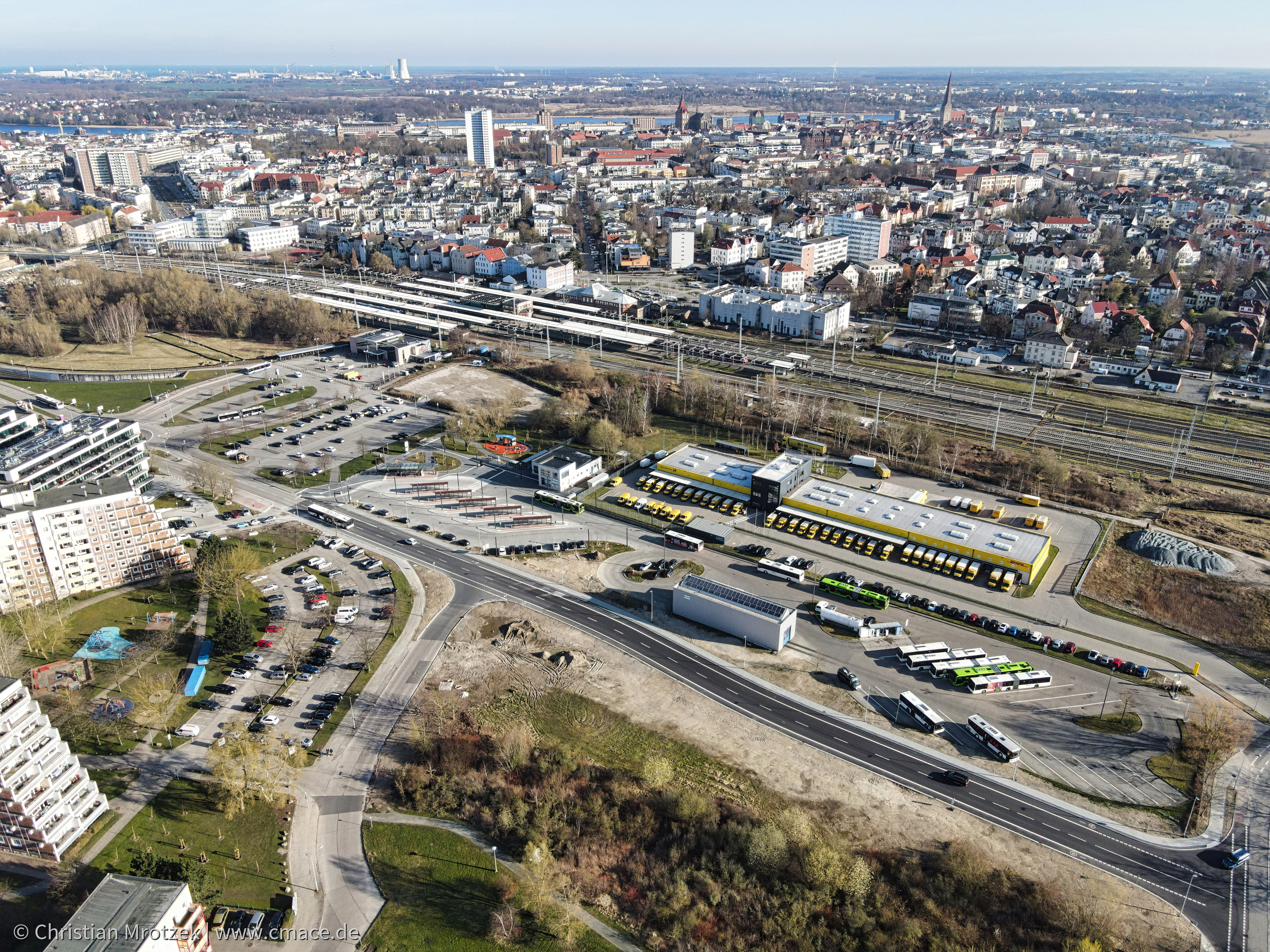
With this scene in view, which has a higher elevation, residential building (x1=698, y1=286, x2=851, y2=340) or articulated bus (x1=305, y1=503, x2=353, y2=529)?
residential building (x1=698, y1=286, x2=851, y2=340)

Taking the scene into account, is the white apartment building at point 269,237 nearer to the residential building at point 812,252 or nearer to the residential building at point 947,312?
the residential building at point 812,252

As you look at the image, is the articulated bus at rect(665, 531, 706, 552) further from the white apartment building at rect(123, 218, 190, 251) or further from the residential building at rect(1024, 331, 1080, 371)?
the white apartment building at rect(123, 218, 190, 251)

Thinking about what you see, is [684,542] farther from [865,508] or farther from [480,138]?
[480,138]

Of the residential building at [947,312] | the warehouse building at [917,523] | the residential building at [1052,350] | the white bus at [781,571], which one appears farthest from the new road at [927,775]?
A: the residential building at [947,312]

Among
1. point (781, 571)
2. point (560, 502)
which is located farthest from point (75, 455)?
point (781, 571)

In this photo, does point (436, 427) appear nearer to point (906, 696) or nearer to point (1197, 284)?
point (906, 696)

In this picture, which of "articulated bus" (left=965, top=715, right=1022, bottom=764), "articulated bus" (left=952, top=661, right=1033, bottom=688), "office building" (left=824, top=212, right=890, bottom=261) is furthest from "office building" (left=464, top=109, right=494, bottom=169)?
"articulated bus" (left=965, top=715, right=1022, bottom=764)
